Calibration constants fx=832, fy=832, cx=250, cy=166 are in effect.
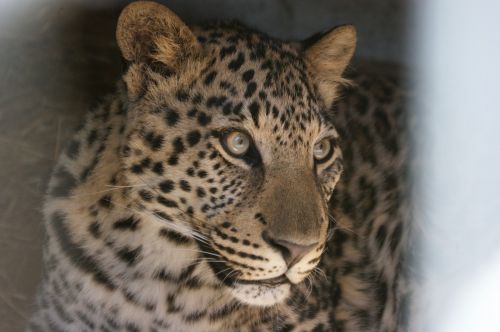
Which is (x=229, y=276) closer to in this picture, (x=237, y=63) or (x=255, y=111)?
(x=255, y=111)

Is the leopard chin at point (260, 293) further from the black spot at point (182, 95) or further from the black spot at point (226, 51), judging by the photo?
the black spot at point (226, 51)

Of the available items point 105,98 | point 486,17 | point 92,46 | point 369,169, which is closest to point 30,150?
point 92,46

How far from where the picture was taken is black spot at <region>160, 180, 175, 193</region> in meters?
3.06

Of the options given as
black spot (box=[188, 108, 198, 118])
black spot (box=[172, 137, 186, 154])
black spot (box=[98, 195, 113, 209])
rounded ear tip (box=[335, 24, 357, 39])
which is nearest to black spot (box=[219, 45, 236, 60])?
black spot (box=[188, 108, 198, 118])

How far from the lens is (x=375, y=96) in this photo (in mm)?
4352

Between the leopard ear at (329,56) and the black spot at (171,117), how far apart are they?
0.70 m

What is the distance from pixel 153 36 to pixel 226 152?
500 mm

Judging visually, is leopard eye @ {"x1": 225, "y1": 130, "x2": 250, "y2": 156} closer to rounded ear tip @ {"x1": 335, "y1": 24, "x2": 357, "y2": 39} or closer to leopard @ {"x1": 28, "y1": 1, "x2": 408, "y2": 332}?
leopard @ {"x1": 28, "y1": 1, "x2": 408, "y2": 332}

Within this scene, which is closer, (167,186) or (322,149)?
(167,186)

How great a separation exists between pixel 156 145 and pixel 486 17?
4.45 ft

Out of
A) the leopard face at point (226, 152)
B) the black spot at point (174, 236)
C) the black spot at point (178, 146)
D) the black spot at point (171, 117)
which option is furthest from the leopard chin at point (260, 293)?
the black spot at point (171, 117)

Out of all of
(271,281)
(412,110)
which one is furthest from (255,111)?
(412,110)

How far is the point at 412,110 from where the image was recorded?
4.21 metres

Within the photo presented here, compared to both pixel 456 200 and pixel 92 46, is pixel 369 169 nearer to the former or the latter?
pixel 456 200
